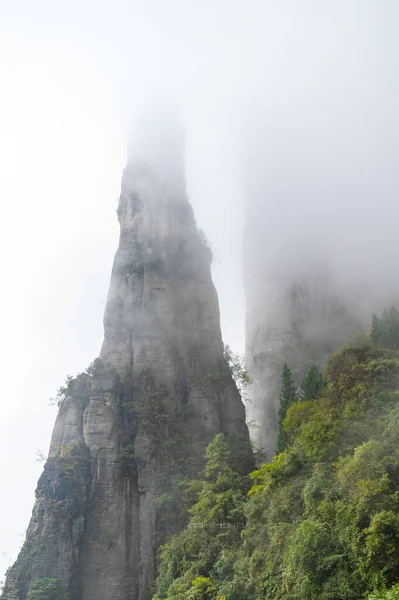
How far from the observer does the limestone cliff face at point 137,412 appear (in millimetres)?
36656

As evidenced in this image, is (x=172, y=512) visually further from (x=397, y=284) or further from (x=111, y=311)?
(x=397, y=284)

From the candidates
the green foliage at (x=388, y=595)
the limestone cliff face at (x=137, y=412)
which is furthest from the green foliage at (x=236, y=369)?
the green foliage at (x=388, y=595)

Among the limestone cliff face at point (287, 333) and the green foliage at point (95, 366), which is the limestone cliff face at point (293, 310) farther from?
the green foliage at point (95, 366)

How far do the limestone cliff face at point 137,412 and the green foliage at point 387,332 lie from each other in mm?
12009

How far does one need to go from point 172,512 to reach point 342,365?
1540cm

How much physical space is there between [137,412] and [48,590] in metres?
13.3

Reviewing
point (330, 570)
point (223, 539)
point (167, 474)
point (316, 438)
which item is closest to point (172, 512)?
point (167, 474)

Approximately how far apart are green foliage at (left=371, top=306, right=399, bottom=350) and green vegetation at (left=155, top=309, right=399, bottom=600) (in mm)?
9432

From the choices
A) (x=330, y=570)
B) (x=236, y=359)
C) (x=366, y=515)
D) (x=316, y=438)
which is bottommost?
(x=330, y=570)

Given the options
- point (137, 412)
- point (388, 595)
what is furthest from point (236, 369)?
point (388, 595)

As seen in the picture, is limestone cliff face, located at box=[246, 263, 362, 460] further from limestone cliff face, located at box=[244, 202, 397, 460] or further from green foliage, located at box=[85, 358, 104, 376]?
green foliage, located at box=[85, 358, 104, 376]

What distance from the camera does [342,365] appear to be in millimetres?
29969

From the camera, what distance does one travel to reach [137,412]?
43156 mm

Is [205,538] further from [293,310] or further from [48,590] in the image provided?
[293,310]
